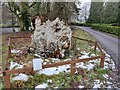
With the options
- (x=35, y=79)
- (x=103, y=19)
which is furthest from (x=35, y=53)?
(x=103, y=19)

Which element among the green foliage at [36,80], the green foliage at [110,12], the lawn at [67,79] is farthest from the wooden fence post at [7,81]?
the green foliage at [110,12]

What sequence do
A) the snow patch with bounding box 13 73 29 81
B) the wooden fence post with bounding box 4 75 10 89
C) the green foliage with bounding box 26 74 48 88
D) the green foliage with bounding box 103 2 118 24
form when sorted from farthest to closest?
the green foliage with bounding box 103 2 118 24
the snow patch with bounding box 13 73 29 81
the green foliage with bounding box 26 74 48 88
the wooden fence post with bounding box 4 75 10 89

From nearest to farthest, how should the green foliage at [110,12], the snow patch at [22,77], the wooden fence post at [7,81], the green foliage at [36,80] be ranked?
the wooden fence post at [7,81], the green foliage at [36,80], the snow patch at [22,77], the green foliage at [110,12]

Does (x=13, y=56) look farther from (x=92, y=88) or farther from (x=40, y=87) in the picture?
(x=92, y=88)

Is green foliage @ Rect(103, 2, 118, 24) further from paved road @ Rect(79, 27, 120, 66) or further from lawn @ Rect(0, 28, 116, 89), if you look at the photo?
lawn @ Rect(0, 28, 116, 89)

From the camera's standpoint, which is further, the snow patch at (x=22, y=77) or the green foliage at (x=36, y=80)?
the snow patch at (x=22, y=77)

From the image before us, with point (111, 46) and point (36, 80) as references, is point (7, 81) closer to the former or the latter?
point (36, 80)

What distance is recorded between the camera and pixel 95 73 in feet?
19.1

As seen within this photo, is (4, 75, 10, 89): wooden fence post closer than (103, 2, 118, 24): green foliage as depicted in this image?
Yes

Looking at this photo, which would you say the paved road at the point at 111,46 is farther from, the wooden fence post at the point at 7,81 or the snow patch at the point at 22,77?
the wooden fence post at the point at 7,81

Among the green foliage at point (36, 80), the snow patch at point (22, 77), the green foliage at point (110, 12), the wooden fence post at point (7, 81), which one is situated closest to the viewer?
the wooden fence post at point (7, 81)

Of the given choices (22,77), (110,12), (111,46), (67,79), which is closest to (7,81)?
(22,77)

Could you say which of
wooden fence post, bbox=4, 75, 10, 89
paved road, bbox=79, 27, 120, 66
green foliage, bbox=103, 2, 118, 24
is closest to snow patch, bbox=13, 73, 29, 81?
wooden fence post, bbox=4, 75, 10, 89

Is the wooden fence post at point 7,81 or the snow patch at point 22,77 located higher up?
the wooden fence post at point 7,81
